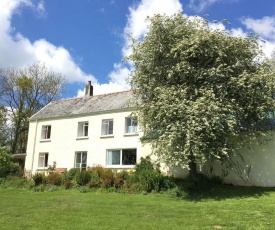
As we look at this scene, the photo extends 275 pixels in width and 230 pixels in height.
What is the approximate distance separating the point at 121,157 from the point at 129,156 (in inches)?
29.4

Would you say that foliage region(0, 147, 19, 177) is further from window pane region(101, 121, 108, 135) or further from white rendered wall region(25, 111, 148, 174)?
window pane region(101, 121, 108, 135)

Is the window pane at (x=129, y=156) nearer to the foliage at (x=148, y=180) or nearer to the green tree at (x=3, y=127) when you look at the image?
the foliage at (x=148, y=180)

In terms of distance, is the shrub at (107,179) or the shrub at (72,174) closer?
the shrub at (107,179)

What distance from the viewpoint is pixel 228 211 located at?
13.0 metres

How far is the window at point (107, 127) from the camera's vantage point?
28781 millimetres

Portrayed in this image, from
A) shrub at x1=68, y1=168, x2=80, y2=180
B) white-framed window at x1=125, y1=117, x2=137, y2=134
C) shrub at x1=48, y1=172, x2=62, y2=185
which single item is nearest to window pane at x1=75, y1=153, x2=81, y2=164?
shrub at x1=68, y1=168, x2=80, y2=180

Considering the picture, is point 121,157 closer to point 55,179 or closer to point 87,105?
point 55,179

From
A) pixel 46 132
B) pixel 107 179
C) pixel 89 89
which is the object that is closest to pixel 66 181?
pixel 107 179

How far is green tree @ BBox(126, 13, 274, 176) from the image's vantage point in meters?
16.5

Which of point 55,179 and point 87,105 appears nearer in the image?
point 55,179

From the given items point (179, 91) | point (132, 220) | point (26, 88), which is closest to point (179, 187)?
point (179, 91)

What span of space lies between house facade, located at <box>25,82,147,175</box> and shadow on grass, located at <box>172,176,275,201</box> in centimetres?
722

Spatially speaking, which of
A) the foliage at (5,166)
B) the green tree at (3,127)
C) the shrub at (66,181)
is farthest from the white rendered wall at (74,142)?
the green tree at (3,127)

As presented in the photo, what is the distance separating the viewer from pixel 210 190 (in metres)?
18.7
